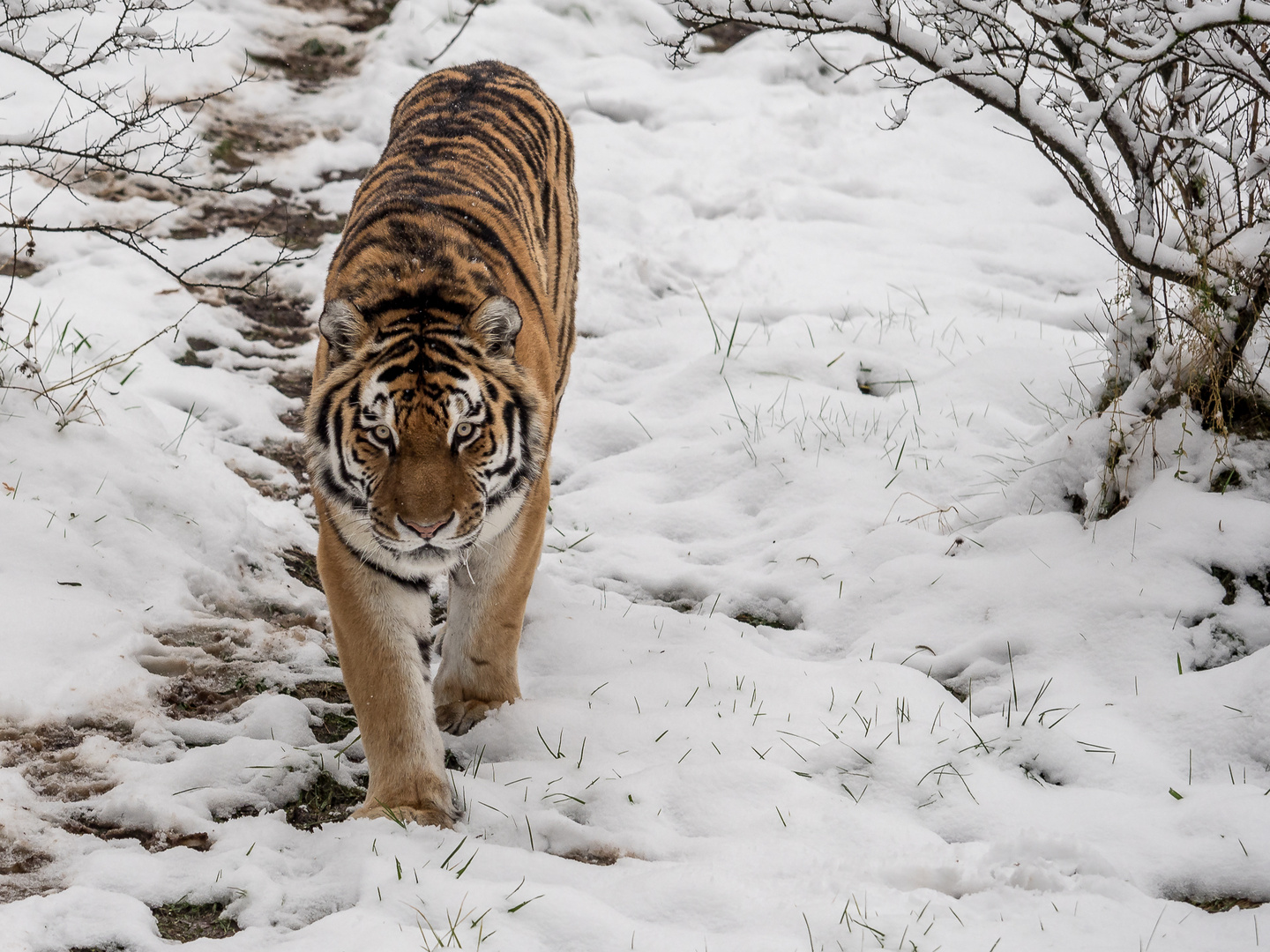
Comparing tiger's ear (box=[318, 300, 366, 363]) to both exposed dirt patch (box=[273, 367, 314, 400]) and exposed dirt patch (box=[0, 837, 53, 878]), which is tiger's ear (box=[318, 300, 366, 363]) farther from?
exposed dirt patch (box=[273, 367, 314, 400])

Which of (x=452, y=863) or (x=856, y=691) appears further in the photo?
(x=856, y=691)

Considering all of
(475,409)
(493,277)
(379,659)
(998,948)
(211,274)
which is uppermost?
(211,274)

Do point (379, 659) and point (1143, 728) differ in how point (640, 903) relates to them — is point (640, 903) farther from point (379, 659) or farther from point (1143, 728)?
point (1143, 728)

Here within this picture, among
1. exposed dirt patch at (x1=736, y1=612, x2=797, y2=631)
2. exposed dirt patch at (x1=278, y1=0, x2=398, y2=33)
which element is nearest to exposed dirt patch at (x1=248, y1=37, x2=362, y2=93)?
exposed dirt patch at (x1=278, y1=0, x2=398, y2=33)

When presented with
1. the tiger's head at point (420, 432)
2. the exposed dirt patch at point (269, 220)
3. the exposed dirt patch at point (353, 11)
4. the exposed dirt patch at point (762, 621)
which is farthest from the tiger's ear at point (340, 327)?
the exposed dirt patch at point (353, 11)

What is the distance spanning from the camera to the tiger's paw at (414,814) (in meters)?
2.64

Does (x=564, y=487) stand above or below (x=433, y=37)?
below

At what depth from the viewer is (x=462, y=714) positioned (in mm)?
3221

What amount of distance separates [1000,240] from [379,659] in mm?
5494

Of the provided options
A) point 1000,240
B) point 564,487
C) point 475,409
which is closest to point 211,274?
point 564,487

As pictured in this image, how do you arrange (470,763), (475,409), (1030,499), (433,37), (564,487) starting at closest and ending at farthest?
(475,409), (470,763), (1030,499), (564,487), (433,37)

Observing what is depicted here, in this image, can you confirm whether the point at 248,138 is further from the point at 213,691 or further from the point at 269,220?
the point at 213,691

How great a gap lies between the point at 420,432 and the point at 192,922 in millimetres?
1216

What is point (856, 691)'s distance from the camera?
3.24 meters
